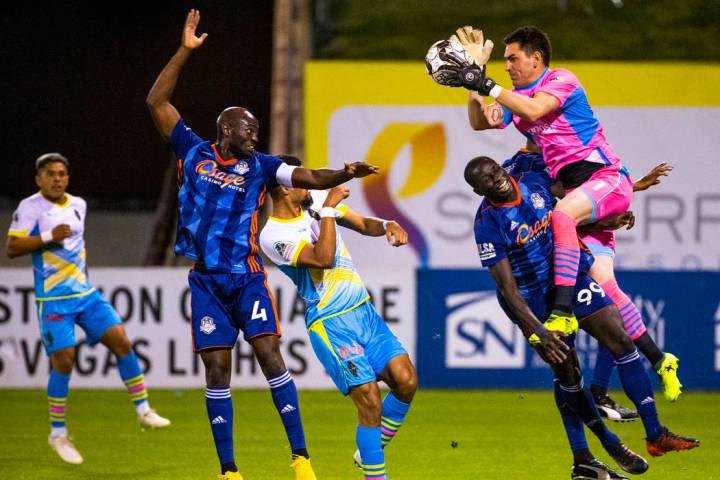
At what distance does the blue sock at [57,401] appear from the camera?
957 cm

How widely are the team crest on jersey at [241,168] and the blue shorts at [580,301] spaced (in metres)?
1.83

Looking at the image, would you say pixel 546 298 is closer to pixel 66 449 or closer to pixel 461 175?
pixel 66 449

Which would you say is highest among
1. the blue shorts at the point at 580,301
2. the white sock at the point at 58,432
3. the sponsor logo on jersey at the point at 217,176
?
the sponsor logo on jersey at the point at 217,176

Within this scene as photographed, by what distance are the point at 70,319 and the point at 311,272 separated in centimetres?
316

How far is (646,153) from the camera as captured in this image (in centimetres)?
1598

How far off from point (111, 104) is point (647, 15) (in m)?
9.80

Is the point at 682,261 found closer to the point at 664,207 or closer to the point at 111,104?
the point at 664,207

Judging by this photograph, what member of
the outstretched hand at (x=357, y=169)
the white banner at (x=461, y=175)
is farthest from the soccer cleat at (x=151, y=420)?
the white banner at (x=461, y=175)

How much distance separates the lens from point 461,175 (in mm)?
15961

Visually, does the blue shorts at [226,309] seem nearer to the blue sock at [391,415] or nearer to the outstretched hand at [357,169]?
the blue sock at [391,415]

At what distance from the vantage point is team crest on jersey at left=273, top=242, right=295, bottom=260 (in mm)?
7699

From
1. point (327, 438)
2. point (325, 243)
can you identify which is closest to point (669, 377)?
point (325, 243)

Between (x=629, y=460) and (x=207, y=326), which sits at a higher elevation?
(x=207, y=326)

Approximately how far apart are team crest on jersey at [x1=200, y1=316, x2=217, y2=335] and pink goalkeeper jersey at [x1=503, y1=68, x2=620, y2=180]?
243 centimetres
